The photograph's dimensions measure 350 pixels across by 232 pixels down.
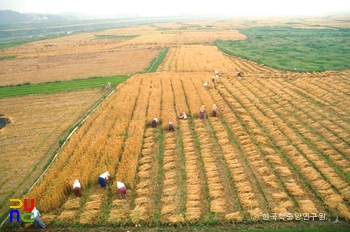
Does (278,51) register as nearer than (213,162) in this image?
No

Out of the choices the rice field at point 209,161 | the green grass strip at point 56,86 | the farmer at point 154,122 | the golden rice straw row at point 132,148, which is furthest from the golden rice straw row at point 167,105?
the green grass strip at point 56,86

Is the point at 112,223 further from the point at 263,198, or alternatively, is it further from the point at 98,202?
the point at 263,198

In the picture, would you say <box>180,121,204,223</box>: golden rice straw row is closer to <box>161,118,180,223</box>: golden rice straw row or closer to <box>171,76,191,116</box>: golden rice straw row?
<box>161,118,180,223</box>: golden rice straw row

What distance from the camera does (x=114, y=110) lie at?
19.7 metres

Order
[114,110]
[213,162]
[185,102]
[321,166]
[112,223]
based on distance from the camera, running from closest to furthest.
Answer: [112,223]
[321,166]
[213,162]
[114,110]
[185,102]

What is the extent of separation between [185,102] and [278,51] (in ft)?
109

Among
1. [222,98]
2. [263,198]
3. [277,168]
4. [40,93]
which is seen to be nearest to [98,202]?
[263,198]

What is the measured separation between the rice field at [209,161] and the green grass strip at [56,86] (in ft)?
23.9

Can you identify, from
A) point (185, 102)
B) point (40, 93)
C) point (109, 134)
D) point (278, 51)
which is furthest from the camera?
point (278, 51)

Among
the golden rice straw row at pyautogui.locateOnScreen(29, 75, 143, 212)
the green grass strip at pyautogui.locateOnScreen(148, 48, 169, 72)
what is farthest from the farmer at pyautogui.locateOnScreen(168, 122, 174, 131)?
the green grass strip at pyautogui.locateOnScreen(148, 48, 169, 72)

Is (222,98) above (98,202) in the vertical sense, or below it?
above

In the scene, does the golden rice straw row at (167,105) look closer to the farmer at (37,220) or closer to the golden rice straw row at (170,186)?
the golden rice straw row at (170,186)

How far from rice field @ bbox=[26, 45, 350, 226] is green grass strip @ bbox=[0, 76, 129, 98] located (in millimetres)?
7282

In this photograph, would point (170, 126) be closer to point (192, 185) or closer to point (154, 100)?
point (154, 100)
